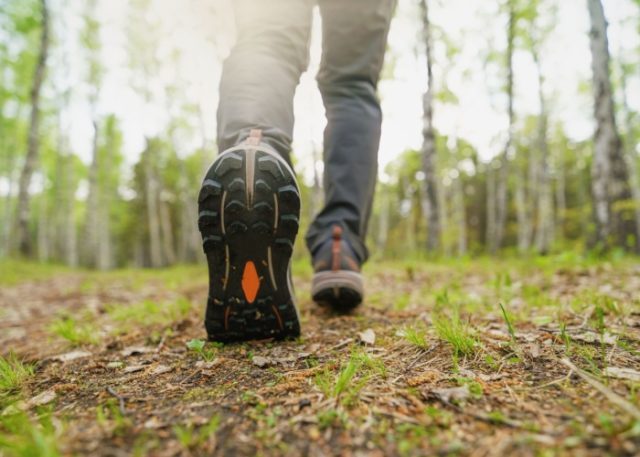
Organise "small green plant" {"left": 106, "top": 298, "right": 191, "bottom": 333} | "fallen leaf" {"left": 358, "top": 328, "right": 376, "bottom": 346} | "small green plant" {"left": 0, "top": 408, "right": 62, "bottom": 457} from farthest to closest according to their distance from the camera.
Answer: "small green plant" {"left": 106, "top": 298, "right": 191, "bottom": 333} → "fallen leaf" {"left": 358, "top": 328, "right": 376, "bottom": 346} → "small green plant" {"left": 0, "top": 408, "right": 62, "bottom": 457}

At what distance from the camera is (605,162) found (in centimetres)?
495

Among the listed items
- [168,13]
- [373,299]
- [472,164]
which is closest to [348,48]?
[373,299]

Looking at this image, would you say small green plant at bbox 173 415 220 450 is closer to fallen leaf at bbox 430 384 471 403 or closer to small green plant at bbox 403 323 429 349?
fallen leaf at bbox 430 384 471 403

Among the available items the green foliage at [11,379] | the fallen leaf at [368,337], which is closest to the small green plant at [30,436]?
the green foliage at [11,379]

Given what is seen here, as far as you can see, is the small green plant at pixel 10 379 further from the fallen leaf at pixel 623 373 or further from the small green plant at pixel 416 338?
the fallen leaf at pixel 623 373

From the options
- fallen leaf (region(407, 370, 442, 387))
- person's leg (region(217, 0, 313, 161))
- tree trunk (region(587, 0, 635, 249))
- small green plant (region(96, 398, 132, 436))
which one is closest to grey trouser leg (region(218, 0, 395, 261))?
person's leg (region(217, 0, 313, 161))

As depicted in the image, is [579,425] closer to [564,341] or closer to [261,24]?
[564,341]

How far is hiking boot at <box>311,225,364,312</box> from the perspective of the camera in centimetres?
138

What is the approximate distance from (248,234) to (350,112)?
2.43 ft

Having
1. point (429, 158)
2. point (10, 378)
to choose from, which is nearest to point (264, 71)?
point (10, 378)

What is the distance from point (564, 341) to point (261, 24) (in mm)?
1317

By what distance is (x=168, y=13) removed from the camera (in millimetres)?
12969

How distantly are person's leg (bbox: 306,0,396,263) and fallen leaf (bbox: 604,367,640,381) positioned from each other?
0.83 m

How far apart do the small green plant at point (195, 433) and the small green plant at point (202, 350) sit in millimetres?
400
